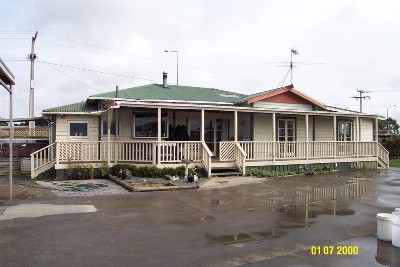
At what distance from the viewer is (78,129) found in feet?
55.9

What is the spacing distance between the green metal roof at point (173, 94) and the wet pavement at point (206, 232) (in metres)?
8.35

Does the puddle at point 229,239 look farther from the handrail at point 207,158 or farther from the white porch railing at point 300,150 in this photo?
the white porch railing at point 300,150

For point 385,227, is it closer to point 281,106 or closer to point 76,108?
point 76,108

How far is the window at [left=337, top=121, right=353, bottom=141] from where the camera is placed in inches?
898

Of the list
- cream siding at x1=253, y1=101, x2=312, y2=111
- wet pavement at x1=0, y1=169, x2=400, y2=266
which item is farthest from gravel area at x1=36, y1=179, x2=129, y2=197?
cream siding at x1=253, y1=101, x2=312, y2=111

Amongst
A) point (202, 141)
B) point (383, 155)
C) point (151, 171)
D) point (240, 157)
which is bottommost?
point (151, 171)

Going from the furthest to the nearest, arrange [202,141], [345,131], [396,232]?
[345,131]
[202,141]
[396,232]

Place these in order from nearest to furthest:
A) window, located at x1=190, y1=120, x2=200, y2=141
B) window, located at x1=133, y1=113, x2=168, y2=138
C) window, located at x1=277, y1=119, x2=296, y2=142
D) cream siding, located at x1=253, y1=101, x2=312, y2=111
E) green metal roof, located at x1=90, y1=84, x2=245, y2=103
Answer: window, located at x1=133, y1=113, x2=168, y2=138, green metal roof, located at x1=90, y1=84, x2=245, y2=103, window, located at x1=190, y1=120, x2=200, y2=141, cream siding, located at x1=253, y1=101, x2=312, y2=111, window, located at x1=277, y1=119, x2=296, y2=142

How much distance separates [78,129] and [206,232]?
39.0ft

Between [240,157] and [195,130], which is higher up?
[195,130]

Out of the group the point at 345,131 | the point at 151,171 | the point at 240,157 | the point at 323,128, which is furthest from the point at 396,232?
the point at 345,131

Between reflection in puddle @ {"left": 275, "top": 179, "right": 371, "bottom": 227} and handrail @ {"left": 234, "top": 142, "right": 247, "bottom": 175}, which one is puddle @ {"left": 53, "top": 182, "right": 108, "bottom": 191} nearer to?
handrail @ {"left": 234, "top": 142, "right": 247, "bottom": 175}

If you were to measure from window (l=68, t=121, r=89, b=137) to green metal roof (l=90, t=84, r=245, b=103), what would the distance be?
4.96 ft

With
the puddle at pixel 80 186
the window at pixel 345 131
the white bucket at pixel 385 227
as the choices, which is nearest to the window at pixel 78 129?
the puddle at pixel 80 186
